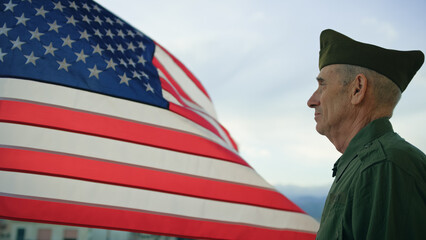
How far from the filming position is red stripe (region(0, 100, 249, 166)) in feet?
13.1

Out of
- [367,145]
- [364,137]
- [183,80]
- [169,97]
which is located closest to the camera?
[367,145]

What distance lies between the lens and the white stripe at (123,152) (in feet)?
13.0

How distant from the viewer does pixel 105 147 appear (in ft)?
13.9

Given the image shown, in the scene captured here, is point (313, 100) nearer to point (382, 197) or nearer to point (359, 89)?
point (359, 89)

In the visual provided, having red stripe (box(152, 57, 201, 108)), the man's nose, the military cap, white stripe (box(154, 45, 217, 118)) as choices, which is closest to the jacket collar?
the military cap

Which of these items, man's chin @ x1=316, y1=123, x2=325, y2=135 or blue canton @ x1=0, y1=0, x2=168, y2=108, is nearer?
man's chin @ x1=316, y1=123, x2=325, y2=135

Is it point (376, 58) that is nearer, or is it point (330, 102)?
point (376, 58)

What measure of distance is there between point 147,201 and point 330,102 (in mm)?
2549

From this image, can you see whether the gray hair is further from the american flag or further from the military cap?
the american flag

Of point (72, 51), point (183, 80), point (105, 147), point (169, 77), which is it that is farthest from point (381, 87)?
point (183, 80)

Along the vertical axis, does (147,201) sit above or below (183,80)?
below

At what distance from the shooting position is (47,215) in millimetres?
3871

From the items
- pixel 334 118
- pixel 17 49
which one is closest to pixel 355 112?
pixel 334 118

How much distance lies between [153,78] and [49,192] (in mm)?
1639
